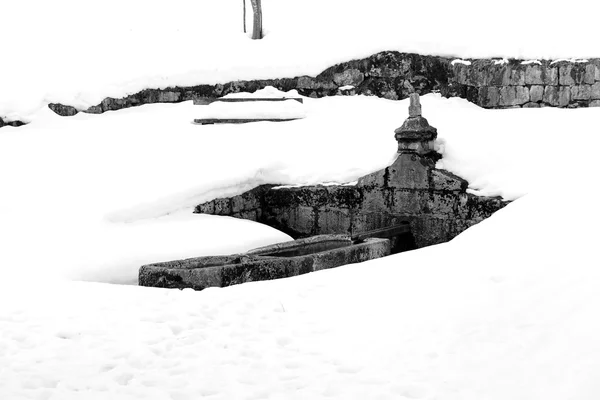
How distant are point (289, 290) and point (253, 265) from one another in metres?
1.47

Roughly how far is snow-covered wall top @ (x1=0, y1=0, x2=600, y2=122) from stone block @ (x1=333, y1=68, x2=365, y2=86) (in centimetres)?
38

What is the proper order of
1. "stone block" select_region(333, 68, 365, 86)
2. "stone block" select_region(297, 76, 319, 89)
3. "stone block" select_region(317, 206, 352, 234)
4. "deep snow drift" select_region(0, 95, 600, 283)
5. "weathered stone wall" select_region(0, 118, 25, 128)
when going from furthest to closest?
1. "stone block" select_region(297, 76, 319, 89)
2. "stone block" select_region(333, 68, 365, 86)
3. "weathered stone wall" select_region(0, 118, 25, 128)
4. "stone block" select_region(317, 206, 352, 234)
5. "deep snow drift" select_region(0, 95, 600, 283)

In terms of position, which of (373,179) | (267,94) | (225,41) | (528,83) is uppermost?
(225,41)

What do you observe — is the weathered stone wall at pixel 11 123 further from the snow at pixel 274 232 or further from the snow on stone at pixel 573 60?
the snow on stone at pixel 573 60

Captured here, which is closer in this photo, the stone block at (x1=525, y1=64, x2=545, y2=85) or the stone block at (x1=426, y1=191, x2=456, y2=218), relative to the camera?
the stone block at (x1=426, y1=191, x2=456, y2=218)

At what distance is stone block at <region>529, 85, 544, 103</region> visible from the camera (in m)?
14.2

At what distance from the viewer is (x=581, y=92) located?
13984mm

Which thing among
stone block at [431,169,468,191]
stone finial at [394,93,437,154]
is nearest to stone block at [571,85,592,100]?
stone finial at [394,93,437,154]

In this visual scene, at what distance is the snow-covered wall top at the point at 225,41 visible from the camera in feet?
49.1

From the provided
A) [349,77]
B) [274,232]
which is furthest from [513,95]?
[274,232]

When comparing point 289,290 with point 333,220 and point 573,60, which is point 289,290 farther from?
point 573,60

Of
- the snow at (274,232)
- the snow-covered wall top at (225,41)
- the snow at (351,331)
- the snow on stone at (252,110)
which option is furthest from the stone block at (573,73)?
the snow at (351,331)

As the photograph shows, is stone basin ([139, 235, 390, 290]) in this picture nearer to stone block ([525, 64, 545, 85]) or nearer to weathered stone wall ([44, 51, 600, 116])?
weathered stone wall ([44, 51, 600, 116])

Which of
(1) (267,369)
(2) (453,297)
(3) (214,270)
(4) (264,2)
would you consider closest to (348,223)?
(3) (214,270)
